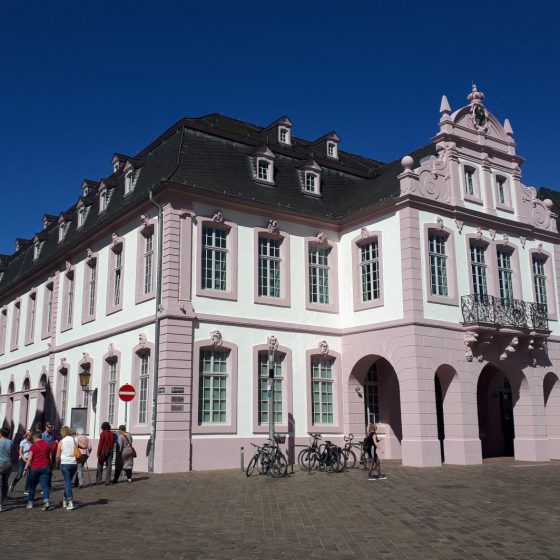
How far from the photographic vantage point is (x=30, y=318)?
34906 mm

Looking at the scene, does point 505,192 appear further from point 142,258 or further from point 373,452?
point 142,258

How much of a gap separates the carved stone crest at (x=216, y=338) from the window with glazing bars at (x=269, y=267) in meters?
2.44

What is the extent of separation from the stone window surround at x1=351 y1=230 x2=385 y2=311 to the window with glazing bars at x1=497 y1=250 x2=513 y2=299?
4.82 m

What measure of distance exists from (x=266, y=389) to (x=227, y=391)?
1.51 meters

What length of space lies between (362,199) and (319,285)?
11.5 ft

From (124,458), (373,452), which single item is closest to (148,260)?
(124,458)

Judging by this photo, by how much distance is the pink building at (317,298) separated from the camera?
2134cm

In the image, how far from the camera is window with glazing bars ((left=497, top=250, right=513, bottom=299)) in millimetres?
25188

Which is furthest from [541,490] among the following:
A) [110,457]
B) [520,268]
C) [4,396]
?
[4,396]

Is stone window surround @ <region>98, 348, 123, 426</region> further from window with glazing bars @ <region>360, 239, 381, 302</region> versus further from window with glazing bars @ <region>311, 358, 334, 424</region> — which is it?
window with glazing bars @ <region>360, 239, 381, 302</region>

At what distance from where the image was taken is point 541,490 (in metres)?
15.3

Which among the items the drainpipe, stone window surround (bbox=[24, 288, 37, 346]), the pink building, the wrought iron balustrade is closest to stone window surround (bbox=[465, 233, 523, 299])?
the pink building

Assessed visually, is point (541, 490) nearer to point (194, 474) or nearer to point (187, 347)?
point (194, 474)

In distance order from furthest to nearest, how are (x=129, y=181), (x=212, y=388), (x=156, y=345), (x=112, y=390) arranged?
(x=129, y=181)
(x=112, y=390)
(x=212, y=388)
(x=156, y=345)
